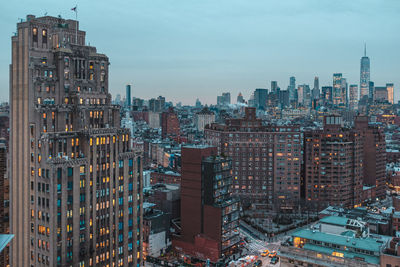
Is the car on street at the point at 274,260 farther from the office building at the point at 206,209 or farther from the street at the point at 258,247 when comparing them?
the office building at the point at 206,209

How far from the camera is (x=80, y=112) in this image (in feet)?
358

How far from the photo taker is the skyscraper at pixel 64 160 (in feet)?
331

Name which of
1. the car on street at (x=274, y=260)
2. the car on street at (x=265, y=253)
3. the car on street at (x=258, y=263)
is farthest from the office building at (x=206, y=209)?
the car on street at (x=274, y=260)

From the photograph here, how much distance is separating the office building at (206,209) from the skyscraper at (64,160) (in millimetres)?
32281

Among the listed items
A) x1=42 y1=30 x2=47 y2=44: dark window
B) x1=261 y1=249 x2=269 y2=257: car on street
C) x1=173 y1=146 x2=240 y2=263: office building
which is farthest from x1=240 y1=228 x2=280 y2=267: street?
x1=42 y1=30 x2=47 y2=44: dark window

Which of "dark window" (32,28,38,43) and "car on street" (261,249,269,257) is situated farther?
"car on street" (261,249,269,257)

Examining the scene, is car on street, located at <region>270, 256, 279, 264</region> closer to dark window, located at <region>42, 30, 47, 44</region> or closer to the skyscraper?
the skyscraper

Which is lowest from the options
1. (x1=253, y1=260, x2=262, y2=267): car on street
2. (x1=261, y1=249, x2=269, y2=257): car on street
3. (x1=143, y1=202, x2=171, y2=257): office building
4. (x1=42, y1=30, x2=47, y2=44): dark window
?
(x1=261, y1=249, x2=269, y2=257): car on street

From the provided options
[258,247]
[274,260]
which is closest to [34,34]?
[274,260]

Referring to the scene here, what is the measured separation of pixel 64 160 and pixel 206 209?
59953mm

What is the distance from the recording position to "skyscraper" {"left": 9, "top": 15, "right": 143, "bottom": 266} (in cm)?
10088

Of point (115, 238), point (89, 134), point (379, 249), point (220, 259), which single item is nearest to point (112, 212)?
point (115, 238)

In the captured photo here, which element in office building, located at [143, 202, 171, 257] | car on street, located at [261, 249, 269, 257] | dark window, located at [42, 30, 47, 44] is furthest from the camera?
car on street, located at [261, 249, 269, 257]

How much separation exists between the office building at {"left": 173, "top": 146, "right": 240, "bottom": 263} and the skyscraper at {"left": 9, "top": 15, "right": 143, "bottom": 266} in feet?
106
